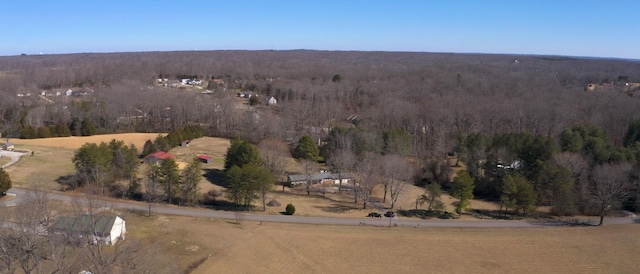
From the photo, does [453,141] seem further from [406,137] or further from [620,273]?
[620,273]

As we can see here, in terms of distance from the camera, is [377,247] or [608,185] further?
[608,185]

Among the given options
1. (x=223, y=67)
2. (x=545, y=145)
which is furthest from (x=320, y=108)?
(x=223, y=67)

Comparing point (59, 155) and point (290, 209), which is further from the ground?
point (59, 155)

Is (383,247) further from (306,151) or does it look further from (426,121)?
(426,121)

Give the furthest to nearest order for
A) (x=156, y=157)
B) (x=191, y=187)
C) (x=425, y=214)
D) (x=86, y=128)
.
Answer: (x=86, y=128) → (x=156, y=157) → (x=191, y=187) → (x=425, y=214)

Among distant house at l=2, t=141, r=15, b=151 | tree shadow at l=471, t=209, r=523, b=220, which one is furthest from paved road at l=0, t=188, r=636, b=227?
distant house at l=2, t=141, r=15, b=151

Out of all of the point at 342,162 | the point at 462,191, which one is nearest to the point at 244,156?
the point at 342,162
